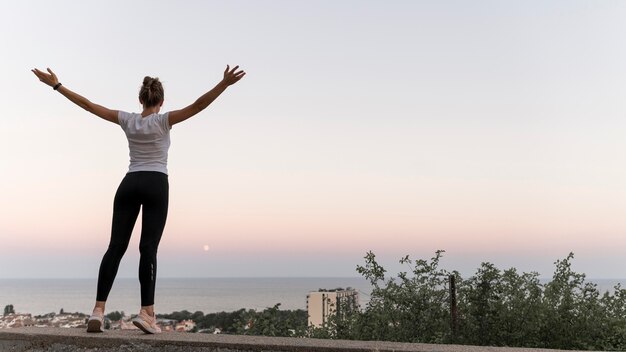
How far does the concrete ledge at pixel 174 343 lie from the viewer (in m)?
3.63

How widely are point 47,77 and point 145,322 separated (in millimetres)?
2195

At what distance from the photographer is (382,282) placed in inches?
261

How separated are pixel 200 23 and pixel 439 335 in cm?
855

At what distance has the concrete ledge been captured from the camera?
3.63 metres

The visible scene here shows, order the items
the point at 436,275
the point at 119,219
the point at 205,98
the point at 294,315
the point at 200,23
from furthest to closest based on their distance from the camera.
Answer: the point at 200,23 → the point at 294,315 → the point at 436,275 → the point at 119,219 → the point at 205,98

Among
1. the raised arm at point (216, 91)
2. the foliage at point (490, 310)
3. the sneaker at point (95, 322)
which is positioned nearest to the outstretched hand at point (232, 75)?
the raised arm at point (216, 91)

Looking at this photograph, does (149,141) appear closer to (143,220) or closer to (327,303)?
(143,220)

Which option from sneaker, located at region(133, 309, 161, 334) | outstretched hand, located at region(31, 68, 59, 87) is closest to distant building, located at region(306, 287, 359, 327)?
sneaker, located at region(133, 309, 161, 334)

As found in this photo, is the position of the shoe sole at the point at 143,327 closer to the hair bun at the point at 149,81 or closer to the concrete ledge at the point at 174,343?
the concrete ledge at the point at 174,343

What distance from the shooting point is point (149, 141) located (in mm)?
4328

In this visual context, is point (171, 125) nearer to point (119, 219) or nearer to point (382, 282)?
point (119, 219)

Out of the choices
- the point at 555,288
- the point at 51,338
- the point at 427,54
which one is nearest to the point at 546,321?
the point at 555,288

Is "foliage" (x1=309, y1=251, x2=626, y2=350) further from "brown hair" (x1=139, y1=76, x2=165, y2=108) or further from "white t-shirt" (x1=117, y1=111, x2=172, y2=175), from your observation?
"brown hair" (x1=139, y1=76, x2=165, y2=108)

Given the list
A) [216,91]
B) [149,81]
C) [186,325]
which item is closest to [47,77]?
[149,81]
